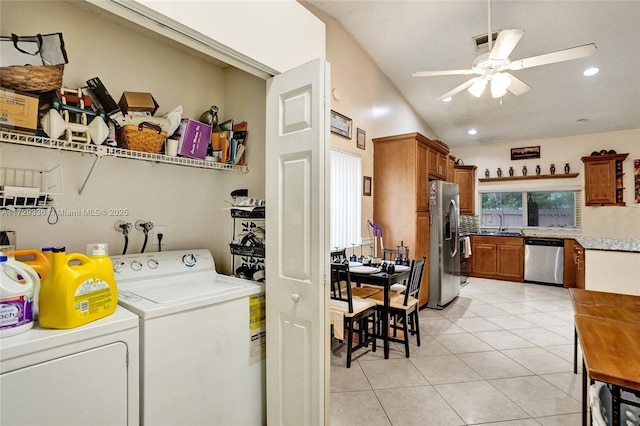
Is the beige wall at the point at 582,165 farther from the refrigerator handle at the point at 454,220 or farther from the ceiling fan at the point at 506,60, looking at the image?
the ceiling fan at the point at 506,60

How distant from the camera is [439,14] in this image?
352cm

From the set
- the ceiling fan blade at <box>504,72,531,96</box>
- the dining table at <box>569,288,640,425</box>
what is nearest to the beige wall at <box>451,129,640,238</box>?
the ceiling fan blade at <box>504,72,531,96</box>

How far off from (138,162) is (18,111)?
65cm

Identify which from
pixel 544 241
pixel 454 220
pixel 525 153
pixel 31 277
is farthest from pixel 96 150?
pixel 525 153

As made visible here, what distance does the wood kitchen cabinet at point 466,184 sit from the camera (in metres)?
6.93

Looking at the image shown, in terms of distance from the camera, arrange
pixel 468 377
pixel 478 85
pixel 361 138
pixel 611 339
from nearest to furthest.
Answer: pixel 611 339, pixel 468 377, pixel 478 85, pixel 361 138

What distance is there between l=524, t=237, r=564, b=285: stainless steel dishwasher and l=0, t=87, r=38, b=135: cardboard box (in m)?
7.25

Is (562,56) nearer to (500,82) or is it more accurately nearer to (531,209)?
(500,82)

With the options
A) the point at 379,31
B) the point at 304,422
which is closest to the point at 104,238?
the point at 304,422

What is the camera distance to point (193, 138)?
1973mm

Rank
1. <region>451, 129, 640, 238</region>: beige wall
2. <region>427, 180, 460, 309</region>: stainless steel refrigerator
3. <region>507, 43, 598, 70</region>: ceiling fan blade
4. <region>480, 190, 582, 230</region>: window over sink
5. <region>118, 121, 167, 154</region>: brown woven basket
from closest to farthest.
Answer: <region>118, 121, 167, 154</region>: brown woven basket
<region>507, 43, 598, 70</region>: ceiling fan blade
<region>427, 180, 460, 309</region>: stainless steel refrigerator
<region>451, 129, 640, 238</region>: beige wall
<region>480, 190, 582, 230</region>: window over sink

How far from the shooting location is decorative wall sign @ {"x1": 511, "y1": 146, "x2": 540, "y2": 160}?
6578 mm

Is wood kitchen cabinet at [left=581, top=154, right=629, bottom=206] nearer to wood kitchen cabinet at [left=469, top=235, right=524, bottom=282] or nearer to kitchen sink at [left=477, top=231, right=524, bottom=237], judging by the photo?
kitchen sink at [left=477, top=231, right=524, bottom=237]

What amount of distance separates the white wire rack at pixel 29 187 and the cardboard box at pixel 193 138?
2.07ft
